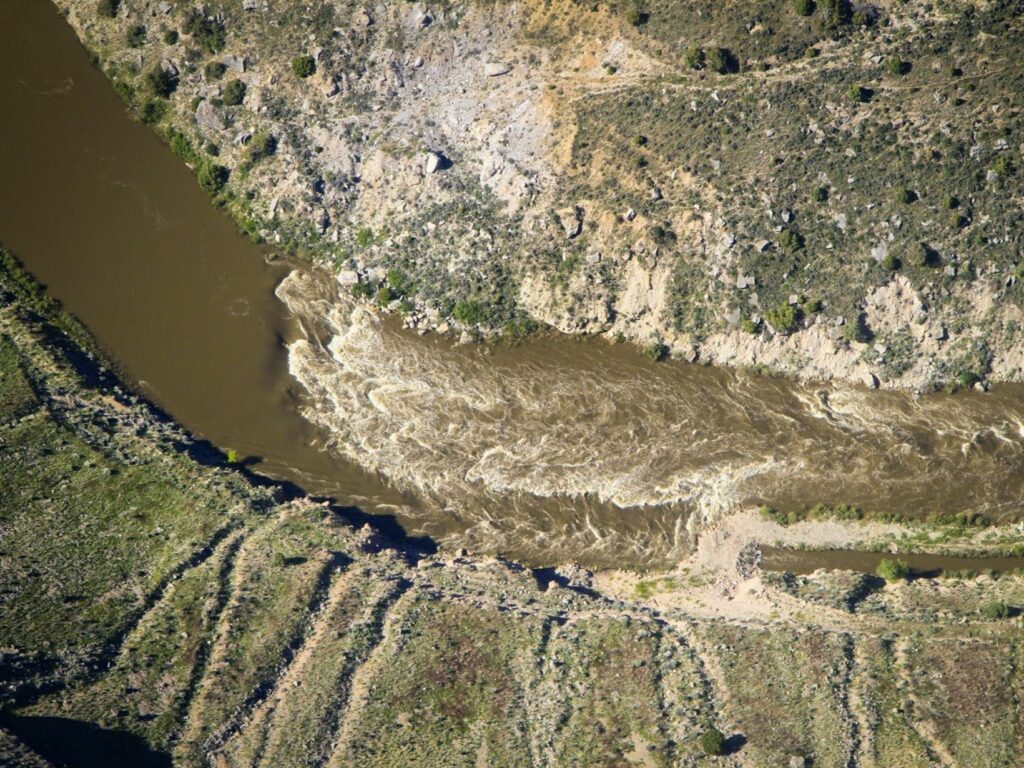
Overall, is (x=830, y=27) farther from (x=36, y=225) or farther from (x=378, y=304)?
(x=36, y=225)

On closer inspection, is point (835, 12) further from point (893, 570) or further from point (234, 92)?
point (234, 92)


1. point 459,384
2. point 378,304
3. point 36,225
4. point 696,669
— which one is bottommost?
point 696,669

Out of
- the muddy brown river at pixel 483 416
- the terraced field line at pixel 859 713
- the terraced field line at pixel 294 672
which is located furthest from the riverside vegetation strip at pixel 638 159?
the terraced field line at pixel 294 672

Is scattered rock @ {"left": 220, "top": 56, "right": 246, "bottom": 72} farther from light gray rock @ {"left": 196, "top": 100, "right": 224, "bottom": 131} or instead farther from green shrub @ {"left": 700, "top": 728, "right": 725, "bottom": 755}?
green shrub @ {"left": 700, "top": 728, "right": 725, "bottom": 755}

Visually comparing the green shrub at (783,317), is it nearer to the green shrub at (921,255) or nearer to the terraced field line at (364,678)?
the green shrub at (921,255)

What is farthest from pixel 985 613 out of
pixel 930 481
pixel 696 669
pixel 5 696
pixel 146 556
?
pixel 5 696

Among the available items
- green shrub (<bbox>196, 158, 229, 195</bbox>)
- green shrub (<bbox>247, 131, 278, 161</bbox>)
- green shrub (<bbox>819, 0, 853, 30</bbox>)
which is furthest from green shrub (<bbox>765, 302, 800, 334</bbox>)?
green shrub (<bbox>196, 158, 229, 195</bbox>)
